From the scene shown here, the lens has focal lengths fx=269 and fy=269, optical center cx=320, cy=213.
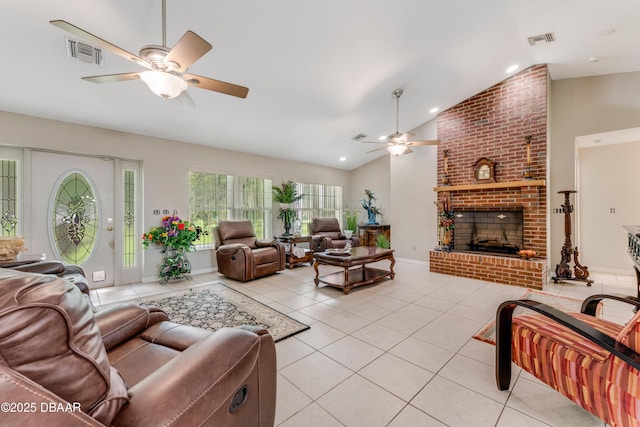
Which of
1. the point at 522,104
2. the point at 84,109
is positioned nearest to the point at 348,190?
the point at 522,104

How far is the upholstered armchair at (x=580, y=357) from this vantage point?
1177mm

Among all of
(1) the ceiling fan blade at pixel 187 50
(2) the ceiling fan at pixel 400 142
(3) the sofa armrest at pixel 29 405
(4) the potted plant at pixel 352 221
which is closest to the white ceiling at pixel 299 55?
(2) the ceiling fan at pixel 400 142

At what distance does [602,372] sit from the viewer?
1273mm

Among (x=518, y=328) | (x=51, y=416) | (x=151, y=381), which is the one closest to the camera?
(x=51, y=416)

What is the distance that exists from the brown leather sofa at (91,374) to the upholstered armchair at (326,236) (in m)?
4.84

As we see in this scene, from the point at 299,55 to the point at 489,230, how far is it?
14.2 feet

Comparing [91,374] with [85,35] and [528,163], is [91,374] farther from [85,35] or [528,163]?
[528,163]

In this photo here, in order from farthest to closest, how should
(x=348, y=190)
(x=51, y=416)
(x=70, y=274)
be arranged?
(x=348, y=190) < (x=70, y=274) < (x=51, y=416)

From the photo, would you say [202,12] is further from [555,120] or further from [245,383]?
[555,120]

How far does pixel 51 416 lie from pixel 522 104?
6.01 m

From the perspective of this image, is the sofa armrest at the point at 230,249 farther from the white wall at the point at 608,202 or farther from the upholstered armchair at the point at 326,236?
the white wall at the point at 608,202

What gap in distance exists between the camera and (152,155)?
Result: 4.52 m

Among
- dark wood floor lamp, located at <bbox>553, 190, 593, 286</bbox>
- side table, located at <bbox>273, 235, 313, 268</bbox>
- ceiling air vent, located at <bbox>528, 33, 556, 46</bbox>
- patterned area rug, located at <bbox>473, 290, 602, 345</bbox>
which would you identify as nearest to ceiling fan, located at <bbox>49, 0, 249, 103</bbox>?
patterned area rug, located at <bbox>473, 290, 602, 345</bbox>

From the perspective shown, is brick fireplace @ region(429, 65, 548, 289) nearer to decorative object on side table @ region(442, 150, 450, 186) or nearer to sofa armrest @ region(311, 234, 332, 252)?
decorative object on side table @ region(442, 150, 450, 186)
